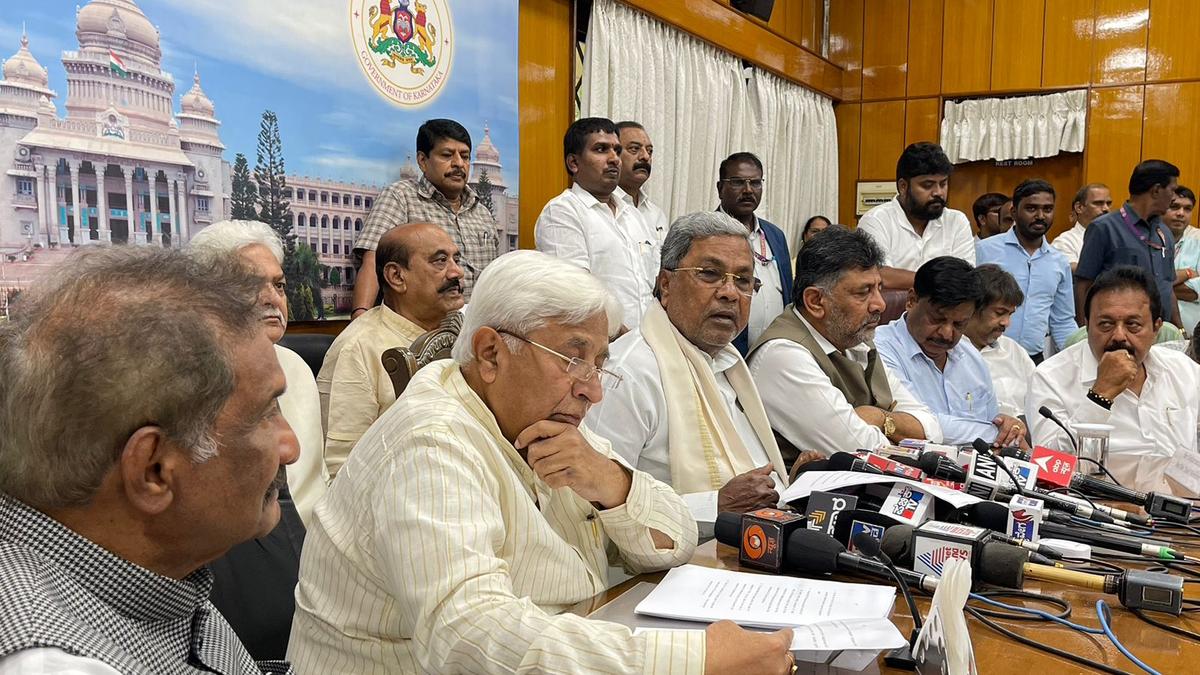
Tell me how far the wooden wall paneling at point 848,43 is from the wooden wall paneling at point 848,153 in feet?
0.40

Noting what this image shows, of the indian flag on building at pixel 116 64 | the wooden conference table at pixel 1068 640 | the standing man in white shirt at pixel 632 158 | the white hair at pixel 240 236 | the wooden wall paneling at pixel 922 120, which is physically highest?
the wooden wall paneling at pixel 922 120

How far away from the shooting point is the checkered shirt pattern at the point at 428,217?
402 centimetres

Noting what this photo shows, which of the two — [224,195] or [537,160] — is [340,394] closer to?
[224,195]

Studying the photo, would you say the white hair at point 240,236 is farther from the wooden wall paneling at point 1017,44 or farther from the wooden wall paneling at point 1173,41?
the wooden wall paneling at point 1173,41

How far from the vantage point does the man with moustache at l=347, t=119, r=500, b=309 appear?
3998 millimetres

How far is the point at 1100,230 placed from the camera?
506cm

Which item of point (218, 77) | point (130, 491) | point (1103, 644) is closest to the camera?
point (130, 491)

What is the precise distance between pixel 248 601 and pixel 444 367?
0.52 metres

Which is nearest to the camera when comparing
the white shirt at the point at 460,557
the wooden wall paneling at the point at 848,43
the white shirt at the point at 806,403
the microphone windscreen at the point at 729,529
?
the white shirt at the point at 460,557

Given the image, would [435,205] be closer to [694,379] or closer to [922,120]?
[694,379]

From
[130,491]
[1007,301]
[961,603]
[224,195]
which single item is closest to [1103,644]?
[961,603]

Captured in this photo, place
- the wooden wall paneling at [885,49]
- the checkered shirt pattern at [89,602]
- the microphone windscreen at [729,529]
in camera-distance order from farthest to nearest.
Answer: the wooden wall paneling at [885,49] → the microphone windscreen at [729,529] → the checkered shirt pattern at [89,602]

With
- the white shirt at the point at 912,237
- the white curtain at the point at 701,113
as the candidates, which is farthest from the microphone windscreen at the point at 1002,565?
the white curtain at the point at 701,113

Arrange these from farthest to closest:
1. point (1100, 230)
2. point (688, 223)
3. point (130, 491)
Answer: point (1100, 230), point (688, 223), point (130, 491)
